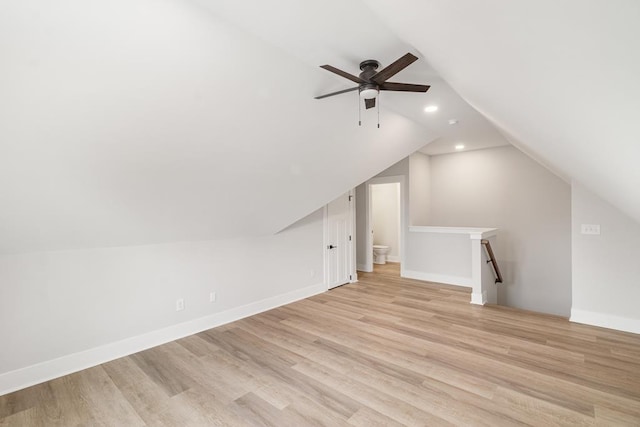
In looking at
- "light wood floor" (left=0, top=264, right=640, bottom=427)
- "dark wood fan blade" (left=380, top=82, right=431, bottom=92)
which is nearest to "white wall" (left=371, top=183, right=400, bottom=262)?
"light wood floor" (left=0, top=264, right=640, bottom=427)

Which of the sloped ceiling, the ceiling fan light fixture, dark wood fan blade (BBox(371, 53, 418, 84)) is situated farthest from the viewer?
the ceiling fan light fixture

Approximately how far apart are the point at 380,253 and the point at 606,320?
4.74 metres

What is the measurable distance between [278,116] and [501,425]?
295 centimetres

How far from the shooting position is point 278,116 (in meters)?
2.74

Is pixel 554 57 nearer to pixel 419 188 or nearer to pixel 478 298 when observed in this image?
pixel 478 298

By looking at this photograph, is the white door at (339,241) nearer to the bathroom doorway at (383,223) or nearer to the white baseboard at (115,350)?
the bathroom doorway at (383,223)

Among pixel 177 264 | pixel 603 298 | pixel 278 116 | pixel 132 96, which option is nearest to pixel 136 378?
pixel 177 264

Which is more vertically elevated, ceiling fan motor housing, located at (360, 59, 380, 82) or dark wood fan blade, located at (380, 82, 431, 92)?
ceiling fan motor housing, located at (360, 59, 380, 82)

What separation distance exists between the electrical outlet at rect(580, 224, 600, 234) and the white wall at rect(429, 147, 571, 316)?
1.93m

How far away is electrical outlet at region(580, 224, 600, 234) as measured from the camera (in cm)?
366

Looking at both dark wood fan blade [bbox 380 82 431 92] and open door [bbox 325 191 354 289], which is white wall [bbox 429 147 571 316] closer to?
open door [bbox 325 191 354 289]

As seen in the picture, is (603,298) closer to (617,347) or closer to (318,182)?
(617,347)

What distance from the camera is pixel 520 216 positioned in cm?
583

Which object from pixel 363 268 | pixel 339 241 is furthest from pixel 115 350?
pixel 363 268
